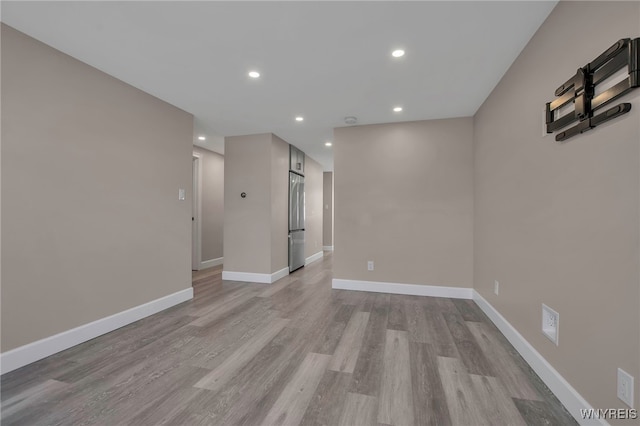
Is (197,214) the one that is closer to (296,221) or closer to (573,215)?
(296,221)

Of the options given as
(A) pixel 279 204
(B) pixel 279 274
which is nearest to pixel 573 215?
(A) pixel 279 204

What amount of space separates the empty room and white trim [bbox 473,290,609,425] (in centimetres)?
1

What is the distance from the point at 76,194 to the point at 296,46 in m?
2.26

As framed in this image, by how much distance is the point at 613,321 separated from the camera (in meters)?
1.23

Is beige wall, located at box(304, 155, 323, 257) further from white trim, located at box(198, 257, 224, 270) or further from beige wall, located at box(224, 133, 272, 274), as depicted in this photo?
white trim, located at box(198, 257, 224, 270)

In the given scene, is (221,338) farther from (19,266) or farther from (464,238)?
(464,238)

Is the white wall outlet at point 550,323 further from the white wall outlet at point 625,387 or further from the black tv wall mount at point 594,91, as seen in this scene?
the black tv wall mount at point 594,91

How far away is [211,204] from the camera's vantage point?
5.82 metres

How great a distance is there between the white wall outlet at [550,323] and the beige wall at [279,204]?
3.51 metres

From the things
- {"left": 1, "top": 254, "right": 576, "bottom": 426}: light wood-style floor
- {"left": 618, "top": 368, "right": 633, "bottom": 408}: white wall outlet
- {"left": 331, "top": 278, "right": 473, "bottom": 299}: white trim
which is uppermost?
{"left": 618, "top": 368, "right": 633, "bottom": 408}: white wall outlet

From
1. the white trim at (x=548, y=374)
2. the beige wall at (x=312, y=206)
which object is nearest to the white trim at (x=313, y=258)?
the beige wall at (x=312, y=206)

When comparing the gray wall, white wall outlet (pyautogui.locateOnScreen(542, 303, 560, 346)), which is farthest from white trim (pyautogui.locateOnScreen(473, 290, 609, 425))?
the gray wall

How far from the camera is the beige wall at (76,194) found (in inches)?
76.7

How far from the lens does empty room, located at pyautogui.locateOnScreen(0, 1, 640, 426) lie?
1.43 m
